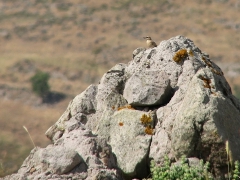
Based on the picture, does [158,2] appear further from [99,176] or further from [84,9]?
[99,176]

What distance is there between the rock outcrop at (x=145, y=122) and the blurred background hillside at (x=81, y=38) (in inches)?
2004

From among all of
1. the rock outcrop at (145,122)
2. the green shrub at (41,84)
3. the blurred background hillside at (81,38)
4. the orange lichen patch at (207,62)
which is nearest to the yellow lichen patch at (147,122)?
the rock outcrop at (145,122)

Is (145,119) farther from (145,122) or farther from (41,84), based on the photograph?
(41,84)

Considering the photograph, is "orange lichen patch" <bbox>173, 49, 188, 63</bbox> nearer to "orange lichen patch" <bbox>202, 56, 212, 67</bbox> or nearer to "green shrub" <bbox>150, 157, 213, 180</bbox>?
"orange lichen patch" <bbox>202, 56, 212, 67</bbox>

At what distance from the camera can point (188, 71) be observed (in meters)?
10.4

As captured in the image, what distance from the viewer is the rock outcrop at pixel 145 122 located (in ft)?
27.8

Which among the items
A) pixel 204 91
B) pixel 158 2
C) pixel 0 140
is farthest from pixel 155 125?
pixel 158 2

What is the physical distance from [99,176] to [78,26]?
3648 inches

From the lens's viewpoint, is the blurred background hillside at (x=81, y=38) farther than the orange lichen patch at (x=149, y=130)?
Yes

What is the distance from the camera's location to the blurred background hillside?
75.3m

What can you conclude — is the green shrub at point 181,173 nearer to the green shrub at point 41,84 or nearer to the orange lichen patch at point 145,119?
the orange lichen patch at point 145,119

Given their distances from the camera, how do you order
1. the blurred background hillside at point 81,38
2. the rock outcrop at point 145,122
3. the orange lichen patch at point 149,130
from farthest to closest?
the blurred background hillside at point 81,38
the orange lichen patch at point 149,130
the rock outcrop at point 145,122

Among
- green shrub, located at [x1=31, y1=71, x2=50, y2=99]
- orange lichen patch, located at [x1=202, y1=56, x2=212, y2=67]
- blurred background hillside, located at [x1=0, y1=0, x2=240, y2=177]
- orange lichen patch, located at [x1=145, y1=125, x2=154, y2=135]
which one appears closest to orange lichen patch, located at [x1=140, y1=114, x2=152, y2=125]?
orange lichen patch, located at [x1=145, y1=125, x2=154, y2=135]

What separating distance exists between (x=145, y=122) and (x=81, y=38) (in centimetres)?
8588
